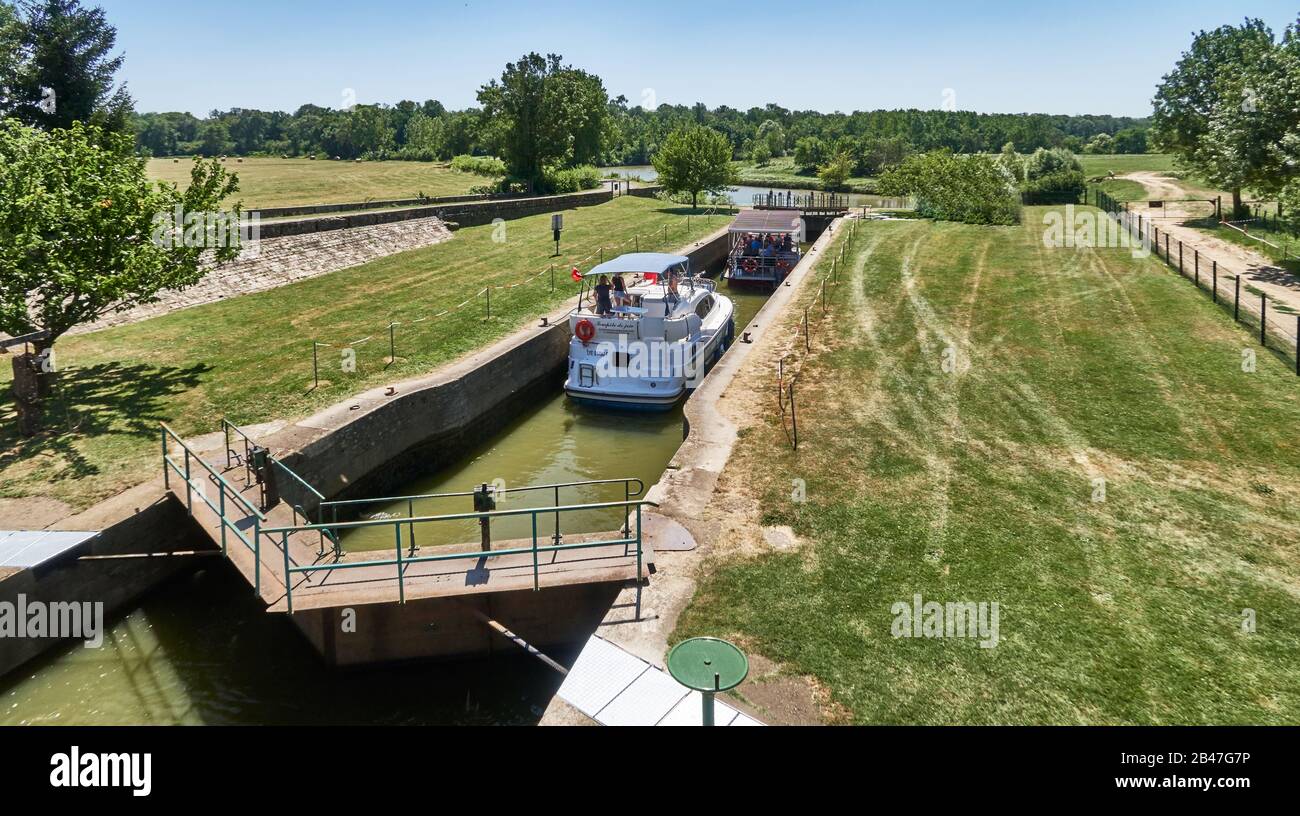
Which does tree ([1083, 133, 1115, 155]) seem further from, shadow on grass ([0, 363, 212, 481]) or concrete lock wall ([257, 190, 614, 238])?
shadow on grass ([0, 363, 212, 481])

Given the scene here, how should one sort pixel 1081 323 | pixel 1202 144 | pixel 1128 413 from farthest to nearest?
1. pixel 1202 144
2. pixel 1081 323
3. pixel 1128 413

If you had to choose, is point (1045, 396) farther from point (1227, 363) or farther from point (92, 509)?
point (92, 509)

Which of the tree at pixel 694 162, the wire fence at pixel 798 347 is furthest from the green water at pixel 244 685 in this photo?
the tree at pixel 694 162

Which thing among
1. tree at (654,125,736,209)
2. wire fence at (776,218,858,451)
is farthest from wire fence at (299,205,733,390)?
tree at (654,125,736,209)

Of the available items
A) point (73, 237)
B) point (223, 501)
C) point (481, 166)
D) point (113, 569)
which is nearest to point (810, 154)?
point (481, 166)

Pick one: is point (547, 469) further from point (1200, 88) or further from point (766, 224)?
point (1200, 88)
